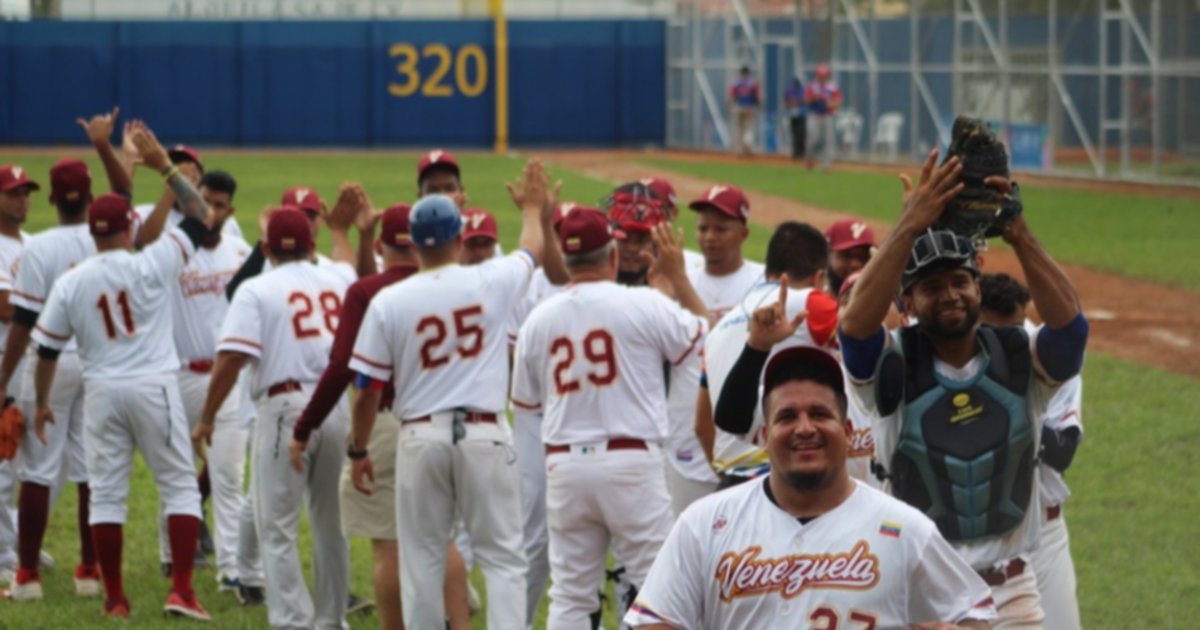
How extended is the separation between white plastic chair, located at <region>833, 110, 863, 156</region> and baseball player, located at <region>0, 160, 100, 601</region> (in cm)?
3225

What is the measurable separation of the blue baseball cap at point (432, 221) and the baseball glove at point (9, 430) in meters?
→ 2.86

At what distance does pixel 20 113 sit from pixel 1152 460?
38.5 meters

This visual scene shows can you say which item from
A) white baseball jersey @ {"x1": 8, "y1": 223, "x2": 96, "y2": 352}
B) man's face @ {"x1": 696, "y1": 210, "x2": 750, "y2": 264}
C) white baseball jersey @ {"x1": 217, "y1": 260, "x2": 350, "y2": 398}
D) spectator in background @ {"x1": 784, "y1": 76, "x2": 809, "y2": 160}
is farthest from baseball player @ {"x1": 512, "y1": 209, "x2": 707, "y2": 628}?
spectator in background @ {"x1": 784, "y1": 76, "x2": 809, "y2": 160}

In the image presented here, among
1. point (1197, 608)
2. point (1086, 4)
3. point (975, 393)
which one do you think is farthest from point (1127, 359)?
point (1086, 4)

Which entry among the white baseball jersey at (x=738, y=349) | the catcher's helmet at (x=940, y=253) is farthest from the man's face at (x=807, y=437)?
the white baseball jersey at (x=738, y=349)

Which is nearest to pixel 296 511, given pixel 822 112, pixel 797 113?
pixel 822 112

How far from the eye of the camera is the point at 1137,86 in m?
31.2

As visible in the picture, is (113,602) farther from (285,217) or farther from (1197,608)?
(1197,608)

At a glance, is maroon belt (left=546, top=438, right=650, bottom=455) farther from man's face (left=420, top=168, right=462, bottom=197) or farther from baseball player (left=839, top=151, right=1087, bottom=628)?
man's face (left=420, top=168, right=462, bottom=197)

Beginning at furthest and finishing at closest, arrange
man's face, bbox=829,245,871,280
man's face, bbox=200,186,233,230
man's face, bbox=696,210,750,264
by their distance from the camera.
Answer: man's face, bbox=200,186,233,230
man's face, bbox=696,210,750,264
man's face, bbox=829,245,871,280

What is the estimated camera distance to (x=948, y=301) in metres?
5.26

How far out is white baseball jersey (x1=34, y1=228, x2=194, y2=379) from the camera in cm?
901

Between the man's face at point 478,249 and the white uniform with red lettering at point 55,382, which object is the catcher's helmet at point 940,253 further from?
the white uniform with red lettering at point 55,382

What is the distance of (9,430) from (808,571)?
636 centimetres
